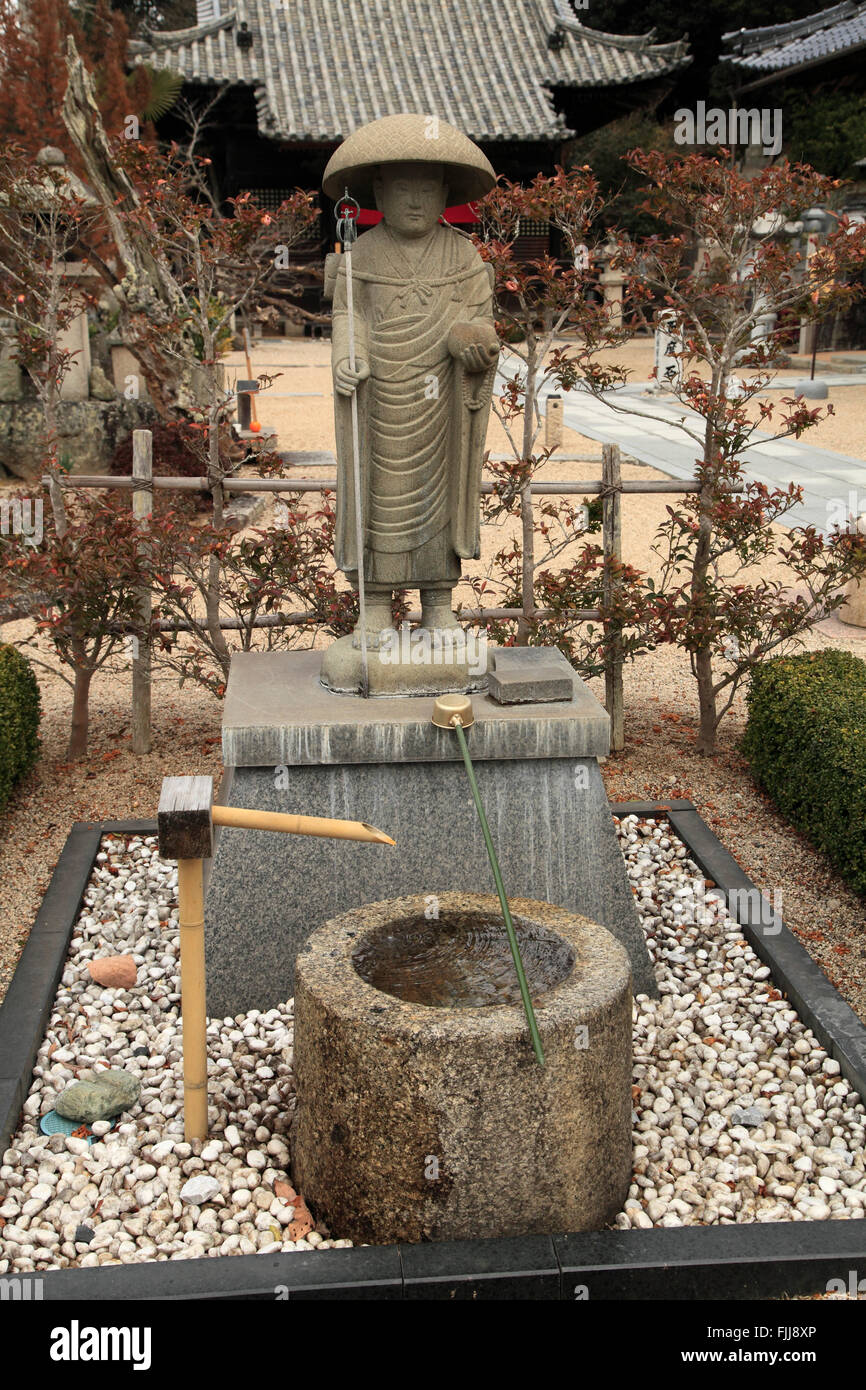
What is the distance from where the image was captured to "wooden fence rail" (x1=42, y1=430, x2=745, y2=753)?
655 cm

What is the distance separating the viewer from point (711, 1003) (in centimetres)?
465

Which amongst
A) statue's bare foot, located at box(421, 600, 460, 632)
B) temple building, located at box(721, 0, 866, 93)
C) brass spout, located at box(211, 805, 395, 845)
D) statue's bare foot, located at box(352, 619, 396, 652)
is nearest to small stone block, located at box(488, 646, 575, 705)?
statue's bare foot, located at box(421, 600, 460, 632)

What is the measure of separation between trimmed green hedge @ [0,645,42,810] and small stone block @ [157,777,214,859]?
Answer: 270cm

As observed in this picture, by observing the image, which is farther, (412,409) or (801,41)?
(801,41)

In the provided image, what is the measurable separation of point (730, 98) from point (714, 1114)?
28848 millimetres

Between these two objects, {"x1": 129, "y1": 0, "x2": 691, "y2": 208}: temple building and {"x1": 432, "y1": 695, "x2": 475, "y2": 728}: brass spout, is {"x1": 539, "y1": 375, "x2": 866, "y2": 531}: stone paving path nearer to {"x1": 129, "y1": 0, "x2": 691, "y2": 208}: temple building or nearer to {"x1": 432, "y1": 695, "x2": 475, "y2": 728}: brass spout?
{"x1": 432, "y1": 695, "x2": 475, "y2": 728}: brass spout

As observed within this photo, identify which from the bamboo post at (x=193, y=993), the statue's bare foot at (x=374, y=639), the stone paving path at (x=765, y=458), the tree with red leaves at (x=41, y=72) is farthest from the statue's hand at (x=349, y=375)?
the tree with red leaves at (x=41, y=72)

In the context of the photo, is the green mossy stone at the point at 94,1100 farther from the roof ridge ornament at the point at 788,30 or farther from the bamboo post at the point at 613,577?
the roof ridge ornament at the point at 788,30

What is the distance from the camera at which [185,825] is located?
3344mm

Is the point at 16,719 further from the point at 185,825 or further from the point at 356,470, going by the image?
the point at 185,825

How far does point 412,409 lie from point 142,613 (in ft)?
8.22

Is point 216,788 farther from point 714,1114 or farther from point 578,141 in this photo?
point 578,141

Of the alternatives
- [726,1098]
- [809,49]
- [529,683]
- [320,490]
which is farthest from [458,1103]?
[809,49]

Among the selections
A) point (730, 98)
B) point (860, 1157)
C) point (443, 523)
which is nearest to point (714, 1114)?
point (860, 1157)
